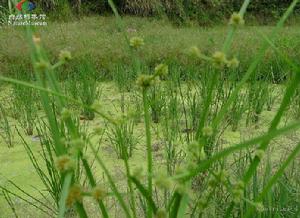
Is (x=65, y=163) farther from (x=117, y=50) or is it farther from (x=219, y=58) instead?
(x=117, y=50)

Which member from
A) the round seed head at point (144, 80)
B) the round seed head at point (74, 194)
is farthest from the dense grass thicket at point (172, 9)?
the round seed head at point (74, 194)

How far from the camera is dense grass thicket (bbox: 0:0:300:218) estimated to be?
1.70ft

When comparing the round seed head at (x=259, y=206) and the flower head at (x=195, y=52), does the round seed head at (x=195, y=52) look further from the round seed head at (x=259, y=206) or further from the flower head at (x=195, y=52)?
the round seed head at (x=259, y=206)

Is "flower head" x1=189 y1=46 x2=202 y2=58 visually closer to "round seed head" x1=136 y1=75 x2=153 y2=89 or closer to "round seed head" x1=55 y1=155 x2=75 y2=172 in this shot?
"round seed head" x1=136 y1=75 x2=153 y2=89

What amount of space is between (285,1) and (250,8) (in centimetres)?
113

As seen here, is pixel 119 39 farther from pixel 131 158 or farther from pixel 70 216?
pixel 70 216

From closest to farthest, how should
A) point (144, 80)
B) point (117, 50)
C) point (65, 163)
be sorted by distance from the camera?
1. point (65, 163)
2. point (144, 80)
3. point (117, 50)

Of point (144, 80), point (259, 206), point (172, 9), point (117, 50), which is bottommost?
point (172, 9)

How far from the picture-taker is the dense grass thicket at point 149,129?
518 millimetres

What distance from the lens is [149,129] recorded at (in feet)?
1.84

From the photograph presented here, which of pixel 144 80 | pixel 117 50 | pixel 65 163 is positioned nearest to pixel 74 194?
pixel 65 163

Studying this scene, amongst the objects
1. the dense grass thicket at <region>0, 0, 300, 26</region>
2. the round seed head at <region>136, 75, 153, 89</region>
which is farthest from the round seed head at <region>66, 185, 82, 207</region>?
the dense grass thicket at <region>0, 0, 300, 26</region>

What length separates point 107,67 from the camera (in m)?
4.05

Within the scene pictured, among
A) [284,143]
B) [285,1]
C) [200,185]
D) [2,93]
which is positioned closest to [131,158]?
[200,185]
